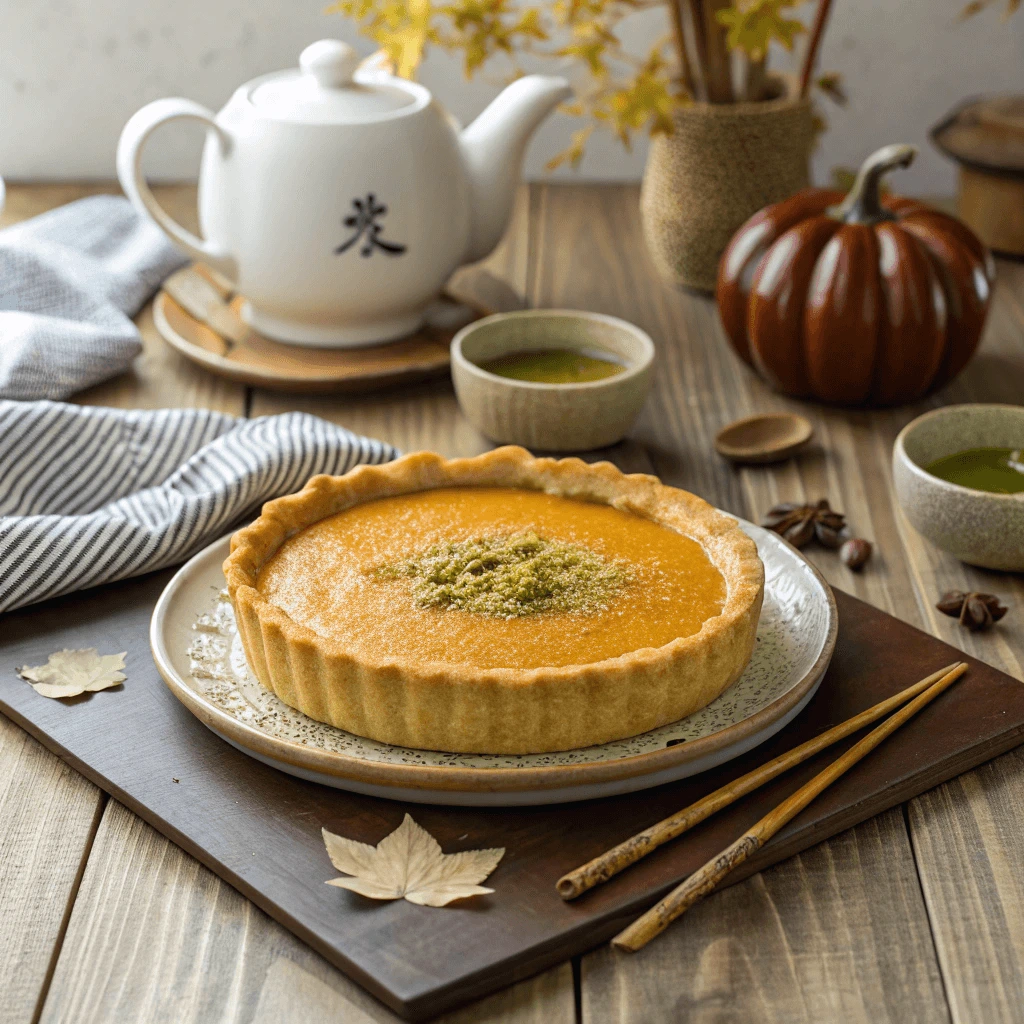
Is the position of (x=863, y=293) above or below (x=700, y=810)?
above

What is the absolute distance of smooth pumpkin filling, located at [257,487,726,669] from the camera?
1362 mm

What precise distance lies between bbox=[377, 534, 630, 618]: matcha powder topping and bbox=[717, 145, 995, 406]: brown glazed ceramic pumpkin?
876 millimetres

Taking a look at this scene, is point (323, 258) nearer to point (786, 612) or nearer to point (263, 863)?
point (786, 612)

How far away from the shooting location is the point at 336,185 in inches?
88.2

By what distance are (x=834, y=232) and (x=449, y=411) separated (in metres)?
0.74

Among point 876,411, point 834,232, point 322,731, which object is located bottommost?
point 876,411

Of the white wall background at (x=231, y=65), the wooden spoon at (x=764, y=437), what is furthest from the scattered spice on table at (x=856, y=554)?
the white wall background at (x=231, y=65)

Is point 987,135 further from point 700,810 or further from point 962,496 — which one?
point 700,810

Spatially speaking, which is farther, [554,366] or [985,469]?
[554,366]

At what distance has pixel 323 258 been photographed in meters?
2.28

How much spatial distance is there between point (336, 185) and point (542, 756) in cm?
129

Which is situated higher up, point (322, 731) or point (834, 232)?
point (834, 232)

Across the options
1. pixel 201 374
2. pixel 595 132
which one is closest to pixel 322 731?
pixel 201 374

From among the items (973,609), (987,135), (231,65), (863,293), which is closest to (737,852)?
(973,609)
